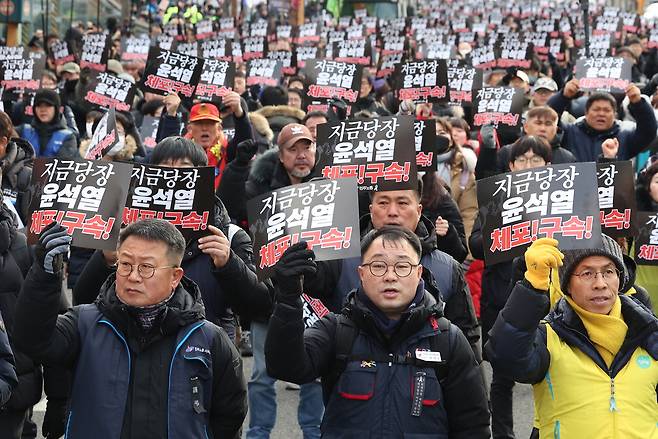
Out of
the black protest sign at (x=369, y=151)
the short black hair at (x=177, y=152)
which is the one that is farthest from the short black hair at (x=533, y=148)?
the short black hair at (x=177, y=152)

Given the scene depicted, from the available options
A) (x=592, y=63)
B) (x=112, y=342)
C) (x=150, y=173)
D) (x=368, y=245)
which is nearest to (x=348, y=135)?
(x=150, y=173)

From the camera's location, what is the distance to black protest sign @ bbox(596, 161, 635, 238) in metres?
5.85

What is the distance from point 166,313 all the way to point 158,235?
30cm

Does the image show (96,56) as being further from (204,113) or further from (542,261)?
(542,261)

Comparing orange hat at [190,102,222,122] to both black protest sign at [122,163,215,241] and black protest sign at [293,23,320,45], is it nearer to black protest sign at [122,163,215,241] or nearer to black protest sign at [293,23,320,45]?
black protest sign at [122,163,215,241]

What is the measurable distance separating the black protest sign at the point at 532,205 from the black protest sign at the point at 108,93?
678 cm

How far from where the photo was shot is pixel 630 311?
436 cm

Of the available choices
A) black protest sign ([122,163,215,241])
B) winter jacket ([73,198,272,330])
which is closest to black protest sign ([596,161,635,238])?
winter jacket ([73,198,272,330])

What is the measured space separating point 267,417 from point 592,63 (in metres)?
7.40

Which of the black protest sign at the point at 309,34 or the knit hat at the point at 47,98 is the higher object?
the black protest sign at the point at 309,34

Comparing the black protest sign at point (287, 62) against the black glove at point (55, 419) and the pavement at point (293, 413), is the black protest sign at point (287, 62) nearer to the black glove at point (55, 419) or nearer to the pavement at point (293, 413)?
the pavement at point (293, 413)

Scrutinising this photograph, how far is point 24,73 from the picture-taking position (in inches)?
521

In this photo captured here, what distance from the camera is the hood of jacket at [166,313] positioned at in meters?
4.18

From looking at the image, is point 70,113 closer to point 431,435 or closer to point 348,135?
point 348,135
